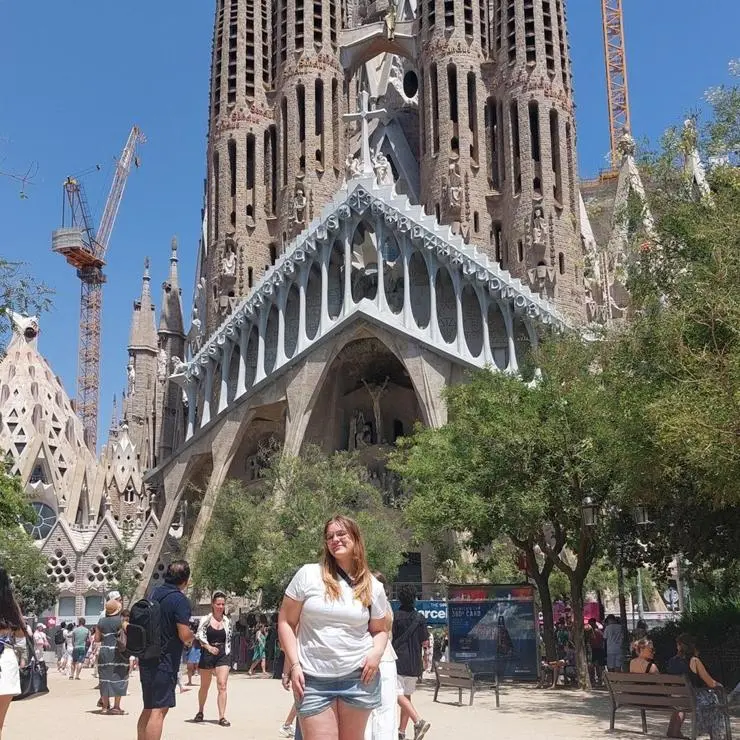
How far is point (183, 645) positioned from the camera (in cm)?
660

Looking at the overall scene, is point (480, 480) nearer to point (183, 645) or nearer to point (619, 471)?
point (619, 471)

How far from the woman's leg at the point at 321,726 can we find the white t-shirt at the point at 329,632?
0.15 m

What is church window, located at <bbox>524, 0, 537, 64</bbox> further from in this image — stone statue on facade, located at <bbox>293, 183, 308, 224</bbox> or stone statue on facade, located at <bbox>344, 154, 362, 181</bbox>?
stone statue on facade, located at <bbox>293, 183, 308, 224</bbox>

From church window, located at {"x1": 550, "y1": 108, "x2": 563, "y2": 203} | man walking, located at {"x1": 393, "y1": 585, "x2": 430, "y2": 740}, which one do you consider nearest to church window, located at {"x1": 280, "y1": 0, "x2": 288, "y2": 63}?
church window, located at {"x1": 550, "y1": 108, "x2": 563, "y2": 203}

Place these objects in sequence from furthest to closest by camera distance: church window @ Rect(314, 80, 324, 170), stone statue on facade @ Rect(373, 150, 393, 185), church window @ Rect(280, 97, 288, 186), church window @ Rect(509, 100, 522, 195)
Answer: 1. church window @ Rect(314, 80, 324, 170)
2. church window @ Rect(280, 97, 288, 186)
3. stone statue on facade @ Rect(373, 150, 393, 185)
4. church window @ Rect(509, 100, 522, 195)

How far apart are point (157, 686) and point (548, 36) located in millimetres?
36627

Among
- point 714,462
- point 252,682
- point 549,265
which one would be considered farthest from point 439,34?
point 714,462

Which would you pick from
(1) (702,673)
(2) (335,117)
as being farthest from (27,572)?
(1) (702,673)

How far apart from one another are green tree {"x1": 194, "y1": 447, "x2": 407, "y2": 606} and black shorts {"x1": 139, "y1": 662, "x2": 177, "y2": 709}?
1673 centimetres

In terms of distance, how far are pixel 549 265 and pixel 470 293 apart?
328 centimetres

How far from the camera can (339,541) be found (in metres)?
4.25

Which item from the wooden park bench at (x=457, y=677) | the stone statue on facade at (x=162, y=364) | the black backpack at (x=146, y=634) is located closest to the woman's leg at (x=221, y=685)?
the wooden park bench at (x=457, y=677)

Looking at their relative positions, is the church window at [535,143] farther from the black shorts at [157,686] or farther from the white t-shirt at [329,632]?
the white t-shirt at [329,632]

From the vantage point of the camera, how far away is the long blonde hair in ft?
13.7
